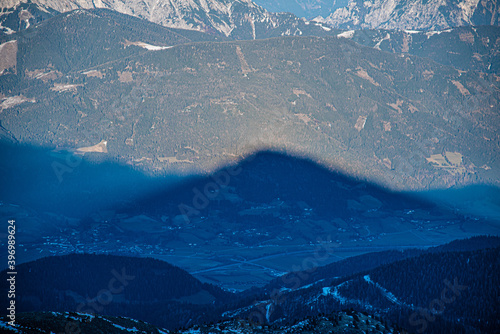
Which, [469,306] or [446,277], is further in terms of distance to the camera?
[446,277]

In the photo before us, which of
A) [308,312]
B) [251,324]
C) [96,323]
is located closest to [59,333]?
[96,323]

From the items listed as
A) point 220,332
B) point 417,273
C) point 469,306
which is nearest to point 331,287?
point 417,273

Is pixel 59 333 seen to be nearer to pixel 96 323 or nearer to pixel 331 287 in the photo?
pixel 96 323

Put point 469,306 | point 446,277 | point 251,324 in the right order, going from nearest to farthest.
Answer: point 251,324, point 469,306, point 446,277

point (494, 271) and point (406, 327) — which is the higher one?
point (494, 271)

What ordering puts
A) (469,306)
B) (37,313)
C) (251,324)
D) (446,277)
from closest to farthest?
(37,313)
(251,324)
(469,306)
(446,277)

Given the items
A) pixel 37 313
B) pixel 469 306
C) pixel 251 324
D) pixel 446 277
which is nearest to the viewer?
pixel 37 313

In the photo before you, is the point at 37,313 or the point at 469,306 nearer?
the point at 37,313

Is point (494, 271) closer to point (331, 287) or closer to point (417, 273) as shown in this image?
point (417, 273)

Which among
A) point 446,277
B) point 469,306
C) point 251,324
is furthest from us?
point 446,277
